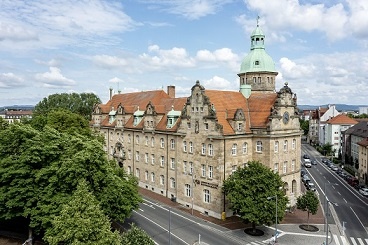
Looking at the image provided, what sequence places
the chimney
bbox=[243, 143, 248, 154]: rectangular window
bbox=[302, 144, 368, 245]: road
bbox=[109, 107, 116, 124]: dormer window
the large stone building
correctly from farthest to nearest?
bbox=[109, 107, 116, 124]: dormer window → the chimney → bbox=[243, 143, 248, 154]: rectangular window → the large stone building → bbox=[302, 144, 368, 245]: road

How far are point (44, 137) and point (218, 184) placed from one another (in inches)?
896

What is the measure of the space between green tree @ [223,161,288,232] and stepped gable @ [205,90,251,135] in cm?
771

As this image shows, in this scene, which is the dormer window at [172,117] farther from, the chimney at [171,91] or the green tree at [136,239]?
the green tree at [136,239]

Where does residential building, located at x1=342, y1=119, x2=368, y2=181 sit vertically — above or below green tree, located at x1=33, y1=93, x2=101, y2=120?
below

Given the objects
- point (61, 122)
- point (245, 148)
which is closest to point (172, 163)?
point (245, 148)

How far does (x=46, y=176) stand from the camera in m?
33.5

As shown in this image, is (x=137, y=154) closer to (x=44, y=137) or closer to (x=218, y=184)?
(x=218, y=184)

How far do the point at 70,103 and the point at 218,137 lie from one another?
6126cm

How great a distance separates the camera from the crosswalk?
38.3 metres

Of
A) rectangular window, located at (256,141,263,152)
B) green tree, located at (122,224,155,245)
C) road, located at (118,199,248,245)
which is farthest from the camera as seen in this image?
rectangular window, located at (256,141,263,152)

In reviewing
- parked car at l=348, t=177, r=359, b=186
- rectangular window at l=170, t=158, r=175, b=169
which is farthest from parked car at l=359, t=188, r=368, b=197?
rectangular window at l=170, t=158, r=175, b=169

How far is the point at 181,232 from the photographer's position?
39.9m

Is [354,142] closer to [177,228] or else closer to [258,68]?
[258,68]

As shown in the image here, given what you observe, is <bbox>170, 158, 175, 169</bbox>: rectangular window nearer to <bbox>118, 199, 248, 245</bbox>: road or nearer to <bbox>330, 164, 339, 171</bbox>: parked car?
<bbox>118, 199, 248, 245</bbox>: road
